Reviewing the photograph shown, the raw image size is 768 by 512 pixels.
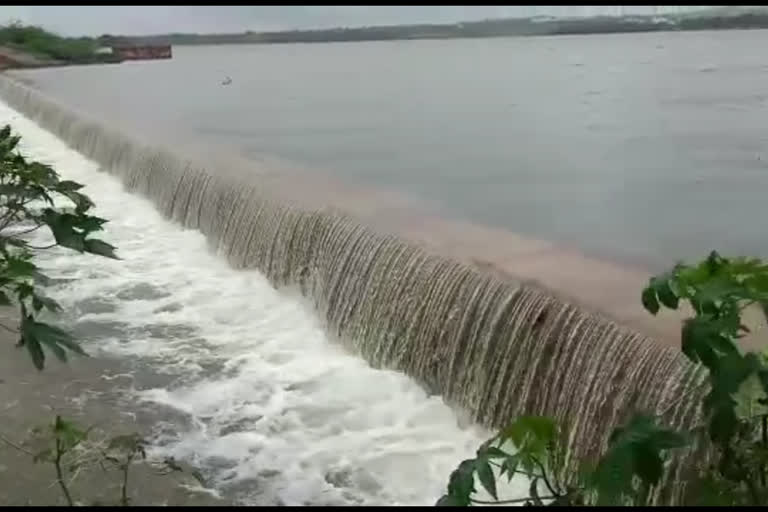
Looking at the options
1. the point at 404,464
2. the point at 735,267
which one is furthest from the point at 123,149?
the point at 735,267

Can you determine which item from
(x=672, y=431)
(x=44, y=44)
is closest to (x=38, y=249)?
(x=672, y=431)

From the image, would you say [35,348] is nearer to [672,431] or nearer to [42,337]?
[42,337]

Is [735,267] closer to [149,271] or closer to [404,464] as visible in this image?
[404,464]

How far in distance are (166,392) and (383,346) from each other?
124 cm

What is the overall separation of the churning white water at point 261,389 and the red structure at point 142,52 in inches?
Result: 2174

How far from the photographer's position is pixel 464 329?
4762 mm

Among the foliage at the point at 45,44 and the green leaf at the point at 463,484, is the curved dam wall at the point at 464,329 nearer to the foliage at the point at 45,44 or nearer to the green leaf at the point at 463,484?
the green leaf at the point at 463,484

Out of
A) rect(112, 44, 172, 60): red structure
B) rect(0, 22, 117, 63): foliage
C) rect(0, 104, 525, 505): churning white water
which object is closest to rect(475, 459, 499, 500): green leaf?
rect(0, 104, 525, 505): churning white water

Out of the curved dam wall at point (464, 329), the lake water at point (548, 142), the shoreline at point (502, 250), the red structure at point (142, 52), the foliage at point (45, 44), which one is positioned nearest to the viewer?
the curved dam wall at point (464, 329)

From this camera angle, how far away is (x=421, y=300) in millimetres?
5168

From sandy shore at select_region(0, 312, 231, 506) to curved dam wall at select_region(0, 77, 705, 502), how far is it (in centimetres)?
138

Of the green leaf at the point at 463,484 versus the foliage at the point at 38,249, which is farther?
the foliage at the point at 38,249

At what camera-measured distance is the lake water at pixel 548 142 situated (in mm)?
7488

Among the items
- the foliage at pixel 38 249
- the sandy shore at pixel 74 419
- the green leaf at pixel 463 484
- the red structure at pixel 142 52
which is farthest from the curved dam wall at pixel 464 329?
the red structure at pixel 142 52
